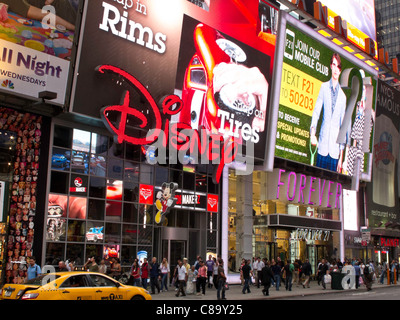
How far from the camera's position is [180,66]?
27.9 meters

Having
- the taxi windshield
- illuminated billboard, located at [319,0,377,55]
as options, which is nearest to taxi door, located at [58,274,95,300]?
the taxi windshield

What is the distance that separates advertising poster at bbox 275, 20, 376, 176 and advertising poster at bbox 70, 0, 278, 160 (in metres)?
2.61

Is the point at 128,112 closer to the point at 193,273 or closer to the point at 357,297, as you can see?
the point at 193,273

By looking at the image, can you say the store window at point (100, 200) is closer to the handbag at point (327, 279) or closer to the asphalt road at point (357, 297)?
the asphalt road at point (357, 297)

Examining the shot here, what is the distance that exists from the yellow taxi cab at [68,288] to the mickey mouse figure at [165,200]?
10505mm

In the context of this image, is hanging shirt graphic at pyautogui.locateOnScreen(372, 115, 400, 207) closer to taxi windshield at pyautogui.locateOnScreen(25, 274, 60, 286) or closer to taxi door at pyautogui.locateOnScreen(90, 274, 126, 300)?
taxi door at pyautogui.locateOnScreen(90, 274, 126, 300)

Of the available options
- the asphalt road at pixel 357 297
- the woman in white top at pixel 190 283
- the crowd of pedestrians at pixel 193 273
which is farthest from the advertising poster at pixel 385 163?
the woman in white top at pixel 190 283

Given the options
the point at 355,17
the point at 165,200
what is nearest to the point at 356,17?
the point at 355,17

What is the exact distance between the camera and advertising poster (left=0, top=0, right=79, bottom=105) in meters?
20.8

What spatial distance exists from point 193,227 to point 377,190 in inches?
1072

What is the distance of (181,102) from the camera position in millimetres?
26875

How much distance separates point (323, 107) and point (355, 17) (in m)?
14.4
